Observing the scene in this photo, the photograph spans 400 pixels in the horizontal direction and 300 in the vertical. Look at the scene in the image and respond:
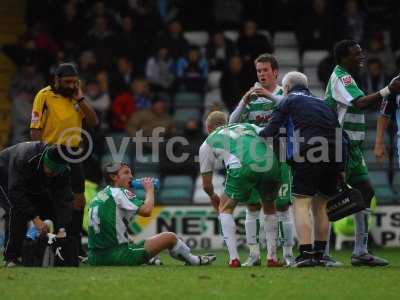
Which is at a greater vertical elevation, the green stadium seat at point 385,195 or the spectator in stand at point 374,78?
the spectator in stand at point 374,78

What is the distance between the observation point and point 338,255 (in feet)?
53.7

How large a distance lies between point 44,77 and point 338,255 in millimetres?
7759

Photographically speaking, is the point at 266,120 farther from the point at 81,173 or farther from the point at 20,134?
the point at 20,134

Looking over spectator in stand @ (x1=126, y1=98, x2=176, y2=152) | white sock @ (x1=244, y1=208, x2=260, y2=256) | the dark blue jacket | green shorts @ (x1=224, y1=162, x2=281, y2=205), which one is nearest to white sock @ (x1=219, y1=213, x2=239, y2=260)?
green shorts @ (x1=224, y1=162, x2=281, y2=205)

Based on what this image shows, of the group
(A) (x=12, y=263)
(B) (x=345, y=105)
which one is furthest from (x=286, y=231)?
(A) (x=12, y=263)

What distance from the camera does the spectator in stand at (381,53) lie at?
21.5m

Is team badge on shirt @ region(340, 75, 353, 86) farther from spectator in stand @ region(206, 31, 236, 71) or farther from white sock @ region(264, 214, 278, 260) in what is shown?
spectator in stand @ region(206, 31, 236, 71)

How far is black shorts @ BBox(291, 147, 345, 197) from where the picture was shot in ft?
41.2

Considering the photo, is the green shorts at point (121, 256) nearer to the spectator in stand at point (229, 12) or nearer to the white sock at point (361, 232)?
the white sock at point (361, 232)

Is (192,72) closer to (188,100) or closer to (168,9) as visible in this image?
(188,100)

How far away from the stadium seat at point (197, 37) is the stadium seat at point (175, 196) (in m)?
3.83

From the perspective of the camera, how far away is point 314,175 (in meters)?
12.6

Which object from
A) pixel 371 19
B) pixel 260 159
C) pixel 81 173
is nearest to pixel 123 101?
pixel 371 19

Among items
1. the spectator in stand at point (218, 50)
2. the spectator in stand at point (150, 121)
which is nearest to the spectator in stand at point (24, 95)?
the spectator in stand at point (150, 121)
